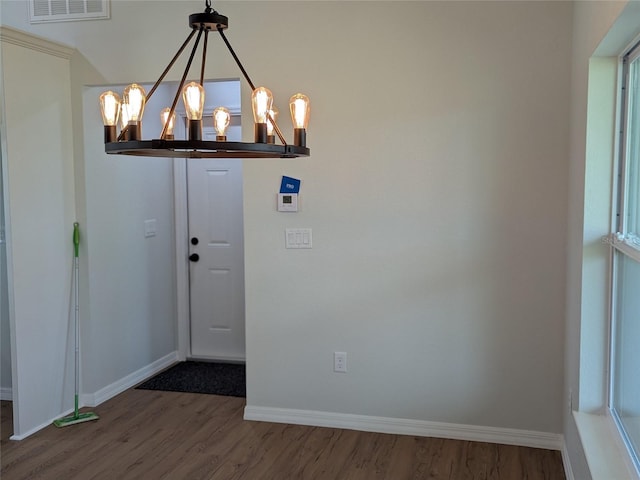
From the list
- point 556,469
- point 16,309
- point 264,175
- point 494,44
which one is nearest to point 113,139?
point 264,175

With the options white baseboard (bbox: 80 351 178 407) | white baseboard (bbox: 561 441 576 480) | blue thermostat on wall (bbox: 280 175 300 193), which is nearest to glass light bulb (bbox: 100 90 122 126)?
blue thermostat on wall (bbox: 280 175 300 193)

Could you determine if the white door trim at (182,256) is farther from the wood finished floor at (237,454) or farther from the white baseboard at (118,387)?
the wood finished floor at (237,454)

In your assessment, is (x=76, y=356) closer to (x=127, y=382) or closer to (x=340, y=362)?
(x=127, y=382)

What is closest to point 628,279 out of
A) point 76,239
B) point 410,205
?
point 410,205

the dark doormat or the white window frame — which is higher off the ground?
the white window frame

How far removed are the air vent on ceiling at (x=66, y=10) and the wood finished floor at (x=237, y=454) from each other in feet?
8.14

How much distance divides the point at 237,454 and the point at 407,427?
3.21 ft

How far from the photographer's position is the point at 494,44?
3.37m

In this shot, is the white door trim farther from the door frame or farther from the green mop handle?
the green mop handle

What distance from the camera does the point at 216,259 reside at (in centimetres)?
517

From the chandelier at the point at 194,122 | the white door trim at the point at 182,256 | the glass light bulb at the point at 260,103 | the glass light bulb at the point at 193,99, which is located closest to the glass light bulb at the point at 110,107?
the chandelier at the point at 194,122

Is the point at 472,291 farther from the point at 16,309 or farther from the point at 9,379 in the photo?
the point at 9,379

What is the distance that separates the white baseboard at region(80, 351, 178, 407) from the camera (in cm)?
413

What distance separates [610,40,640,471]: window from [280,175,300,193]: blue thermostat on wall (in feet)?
5.74
